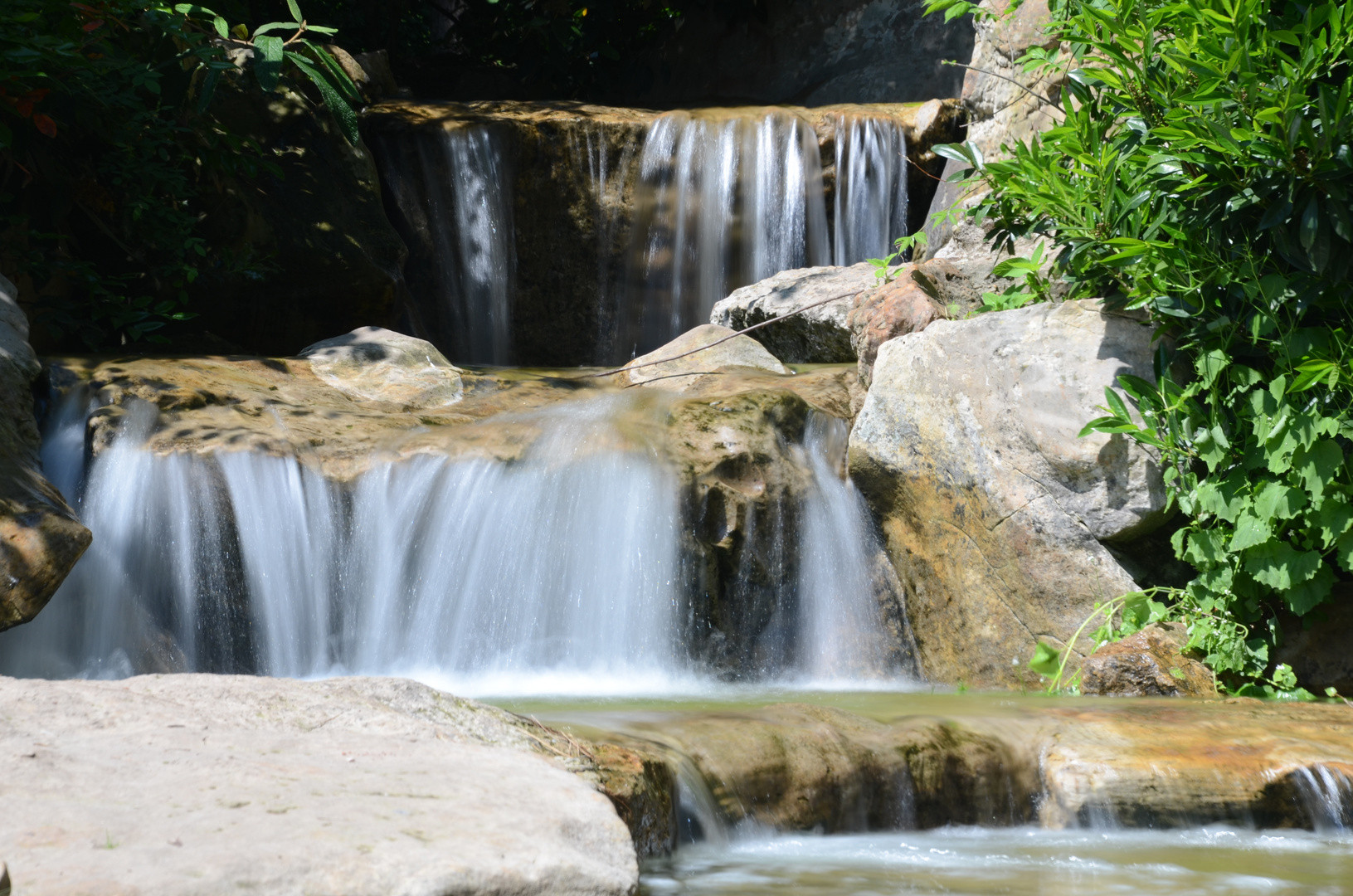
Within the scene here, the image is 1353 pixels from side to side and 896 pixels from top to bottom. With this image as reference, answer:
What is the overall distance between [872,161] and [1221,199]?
17.2 feet

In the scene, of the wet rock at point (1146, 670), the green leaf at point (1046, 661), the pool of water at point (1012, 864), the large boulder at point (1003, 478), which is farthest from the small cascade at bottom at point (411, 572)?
the pool of water at point (1012, 864)

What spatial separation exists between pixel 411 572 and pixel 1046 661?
2708 millimetres

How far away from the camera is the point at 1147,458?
452cm

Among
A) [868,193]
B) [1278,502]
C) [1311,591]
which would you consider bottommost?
[1311,591]

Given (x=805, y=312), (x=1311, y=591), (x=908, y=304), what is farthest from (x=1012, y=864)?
(x=805, y=312)

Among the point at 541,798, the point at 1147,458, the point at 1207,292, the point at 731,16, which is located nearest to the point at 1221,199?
the point at 1207,292

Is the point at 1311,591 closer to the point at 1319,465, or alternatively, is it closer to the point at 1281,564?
the point at 1281,564

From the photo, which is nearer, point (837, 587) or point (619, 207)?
point (837, 587)

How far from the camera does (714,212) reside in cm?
924

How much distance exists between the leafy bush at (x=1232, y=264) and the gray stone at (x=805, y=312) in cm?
258

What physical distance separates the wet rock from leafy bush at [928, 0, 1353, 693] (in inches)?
3.5

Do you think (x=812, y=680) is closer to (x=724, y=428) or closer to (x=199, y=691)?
(x=724, y=428)

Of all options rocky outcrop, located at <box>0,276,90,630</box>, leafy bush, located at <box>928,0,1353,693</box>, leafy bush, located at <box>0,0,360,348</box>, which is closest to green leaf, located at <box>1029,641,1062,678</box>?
leafy bush, located at <box>928,0,1353,693</box>

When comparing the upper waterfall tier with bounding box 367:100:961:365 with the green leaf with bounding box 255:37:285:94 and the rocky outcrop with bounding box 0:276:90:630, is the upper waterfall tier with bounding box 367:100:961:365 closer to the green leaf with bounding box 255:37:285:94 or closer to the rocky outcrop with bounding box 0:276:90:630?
the green leaf with bounding box 255:37:285:94
